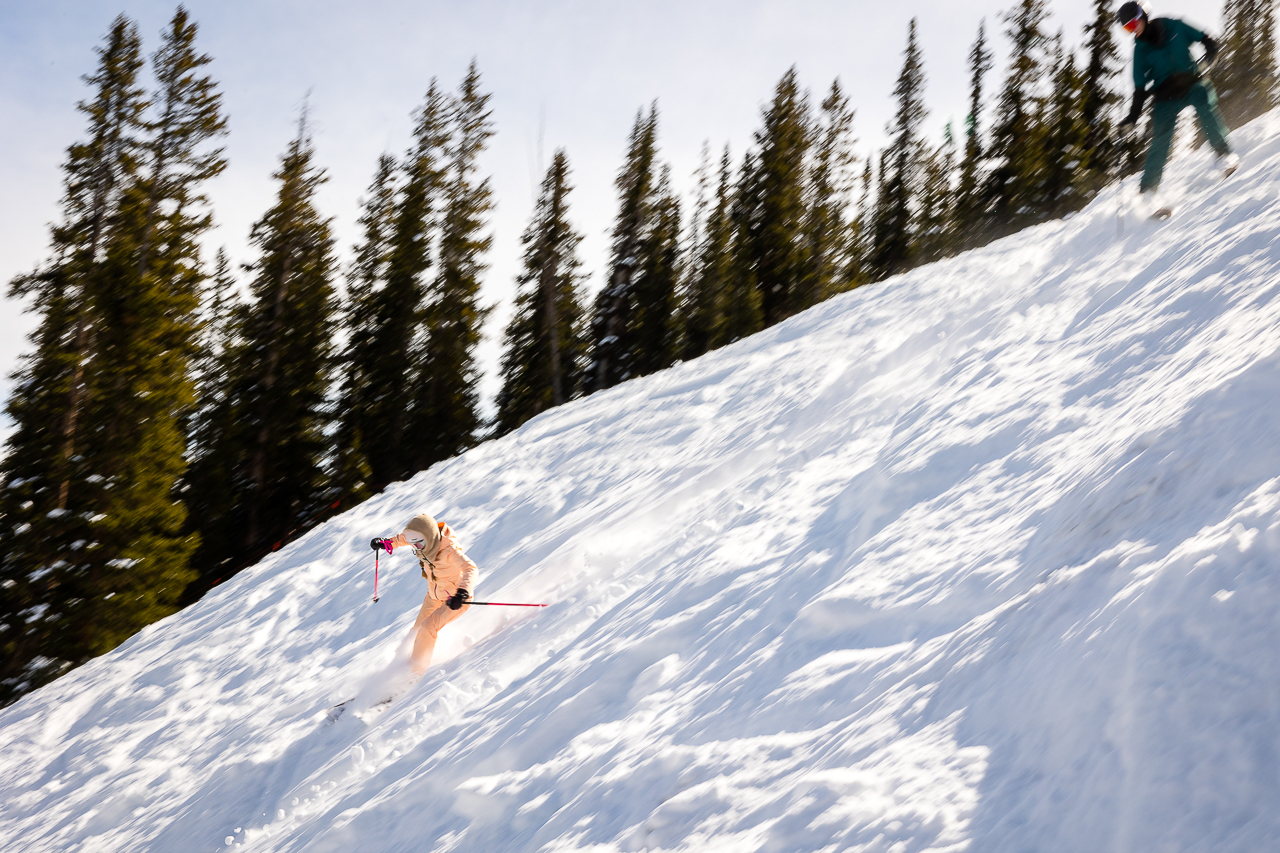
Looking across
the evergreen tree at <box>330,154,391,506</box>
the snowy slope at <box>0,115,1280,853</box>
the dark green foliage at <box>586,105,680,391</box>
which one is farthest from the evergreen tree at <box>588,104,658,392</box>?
the snowy slope at <box>0,115,1280,853</box>

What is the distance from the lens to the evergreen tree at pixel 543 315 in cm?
3591

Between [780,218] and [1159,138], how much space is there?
1176 inches

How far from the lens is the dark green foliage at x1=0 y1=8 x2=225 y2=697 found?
19438mm

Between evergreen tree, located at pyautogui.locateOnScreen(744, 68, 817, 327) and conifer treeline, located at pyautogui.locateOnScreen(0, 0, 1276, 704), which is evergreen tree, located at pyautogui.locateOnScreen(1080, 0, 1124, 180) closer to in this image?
conifer treeline, located at pyautogui.locateOnScreen(0, 0, 1276, 704)

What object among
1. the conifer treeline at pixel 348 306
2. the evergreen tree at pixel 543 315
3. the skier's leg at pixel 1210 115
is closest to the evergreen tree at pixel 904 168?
the conifer treeline at pixel 348 306

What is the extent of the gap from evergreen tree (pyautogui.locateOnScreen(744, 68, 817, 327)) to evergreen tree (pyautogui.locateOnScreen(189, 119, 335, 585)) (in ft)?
63.9

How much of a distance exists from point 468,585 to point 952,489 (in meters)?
4.17

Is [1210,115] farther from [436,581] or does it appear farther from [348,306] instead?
[348,306]

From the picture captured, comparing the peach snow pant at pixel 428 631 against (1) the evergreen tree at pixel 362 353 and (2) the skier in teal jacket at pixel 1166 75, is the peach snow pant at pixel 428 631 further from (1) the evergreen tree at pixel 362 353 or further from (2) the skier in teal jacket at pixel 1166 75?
(1) the evergreen tree at pixel 362 353

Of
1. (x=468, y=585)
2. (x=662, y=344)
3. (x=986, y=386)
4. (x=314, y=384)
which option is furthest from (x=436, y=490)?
(x=662, y=344)

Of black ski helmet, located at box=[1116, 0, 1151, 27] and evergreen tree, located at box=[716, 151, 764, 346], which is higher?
evergreen tree, located at box=[716, 151, 764, 346]

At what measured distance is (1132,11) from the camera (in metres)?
6.93

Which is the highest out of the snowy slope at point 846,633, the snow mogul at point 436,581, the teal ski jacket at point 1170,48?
the teal ski jacket at point 1170,48

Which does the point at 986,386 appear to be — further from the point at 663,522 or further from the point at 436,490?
the point at 436,490
